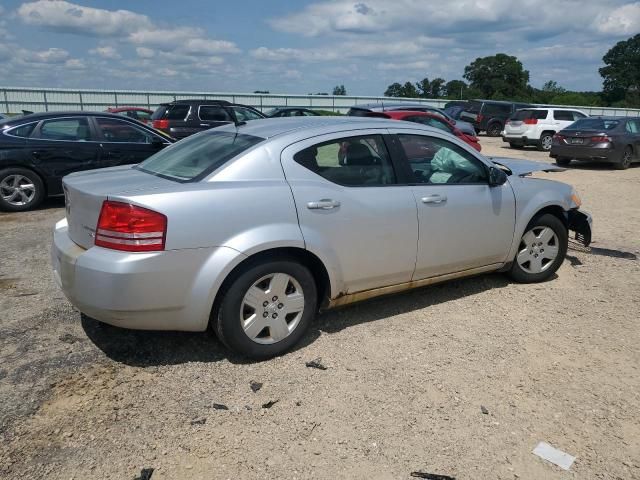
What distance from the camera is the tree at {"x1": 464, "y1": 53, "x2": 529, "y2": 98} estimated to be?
7856 centimetres

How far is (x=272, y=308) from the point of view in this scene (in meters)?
3.63

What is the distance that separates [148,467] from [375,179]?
2451 mm

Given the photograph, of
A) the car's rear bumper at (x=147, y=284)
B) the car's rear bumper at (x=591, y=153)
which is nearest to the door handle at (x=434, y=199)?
the car's rear bumper at (x=147, y=284)

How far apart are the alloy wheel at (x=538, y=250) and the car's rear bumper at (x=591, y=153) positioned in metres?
11.0

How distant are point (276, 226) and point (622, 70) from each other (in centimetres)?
9188

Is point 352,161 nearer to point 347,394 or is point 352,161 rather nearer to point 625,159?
point 347,394

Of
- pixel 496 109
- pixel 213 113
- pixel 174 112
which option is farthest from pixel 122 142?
pixel 496 109

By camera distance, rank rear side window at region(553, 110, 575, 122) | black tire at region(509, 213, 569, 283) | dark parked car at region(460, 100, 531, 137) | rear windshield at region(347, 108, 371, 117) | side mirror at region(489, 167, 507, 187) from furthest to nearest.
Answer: dark parked car at region(460, 100, 531, 137) < rear side window at region(553, 110, 575, 122) < rear windshield at region(347, 108, 371, 117) < black tire at region(509, 213, 569, 283) < side mirror at region(489, 167, 507, 187)

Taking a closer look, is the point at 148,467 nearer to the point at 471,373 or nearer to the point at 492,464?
the point at 492,464

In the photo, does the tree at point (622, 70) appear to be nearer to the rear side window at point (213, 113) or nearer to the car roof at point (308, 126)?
the rear side window at point (213, 113)

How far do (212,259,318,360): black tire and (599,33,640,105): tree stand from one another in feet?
279

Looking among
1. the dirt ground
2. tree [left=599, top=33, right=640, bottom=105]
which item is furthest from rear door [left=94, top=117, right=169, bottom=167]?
tree [left=599, top=33, right=640, bottom=105]

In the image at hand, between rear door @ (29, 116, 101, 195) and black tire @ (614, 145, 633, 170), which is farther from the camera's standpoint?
black tire @ (614, 145, 633, 170)

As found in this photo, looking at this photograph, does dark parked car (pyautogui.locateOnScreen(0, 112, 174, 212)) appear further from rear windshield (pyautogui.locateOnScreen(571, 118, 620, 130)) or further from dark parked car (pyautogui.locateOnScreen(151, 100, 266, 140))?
rear windshield (pyautogui.locateOnScreen(571, 118, 620, 130))
